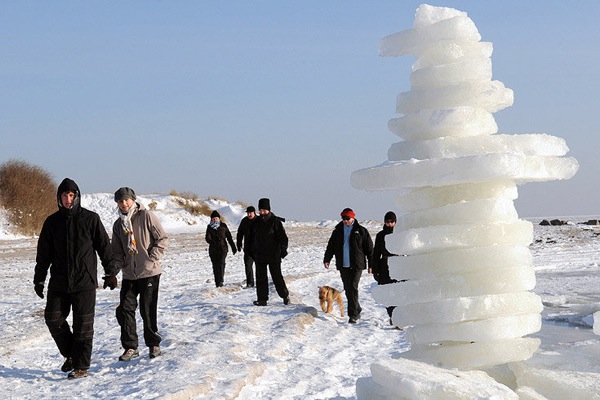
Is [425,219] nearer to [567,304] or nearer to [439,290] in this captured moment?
[439,290]

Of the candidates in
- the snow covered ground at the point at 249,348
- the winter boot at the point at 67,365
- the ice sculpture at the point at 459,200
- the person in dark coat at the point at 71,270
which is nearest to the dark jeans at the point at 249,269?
the snow covered ground at the point at 249,348

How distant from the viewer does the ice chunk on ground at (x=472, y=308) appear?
18.2 ft

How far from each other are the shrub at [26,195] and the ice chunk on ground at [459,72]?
3893cm

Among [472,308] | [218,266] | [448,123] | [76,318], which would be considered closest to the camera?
[472,308]

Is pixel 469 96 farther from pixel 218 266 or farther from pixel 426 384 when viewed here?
pixel 218 266

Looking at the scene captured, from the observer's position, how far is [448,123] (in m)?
5.89

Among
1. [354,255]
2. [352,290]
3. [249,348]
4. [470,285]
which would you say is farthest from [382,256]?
[470,285]

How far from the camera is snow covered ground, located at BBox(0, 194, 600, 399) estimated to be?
6.88 meters

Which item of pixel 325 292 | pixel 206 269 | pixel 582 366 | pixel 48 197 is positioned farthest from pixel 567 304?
pixel 48 197

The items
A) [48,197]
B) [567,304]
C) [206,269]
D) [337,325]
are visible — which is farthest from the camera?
[48,197]

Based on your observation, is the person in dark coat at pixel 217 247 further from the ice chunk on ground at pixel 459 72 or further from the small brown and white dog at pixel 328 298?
the ice chunk on ground at pixel 459 72

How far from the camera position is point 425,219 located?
5.91 metres

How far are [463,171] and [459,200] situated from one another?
0.52 meters

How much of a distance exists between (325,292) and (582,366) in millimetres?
6425
